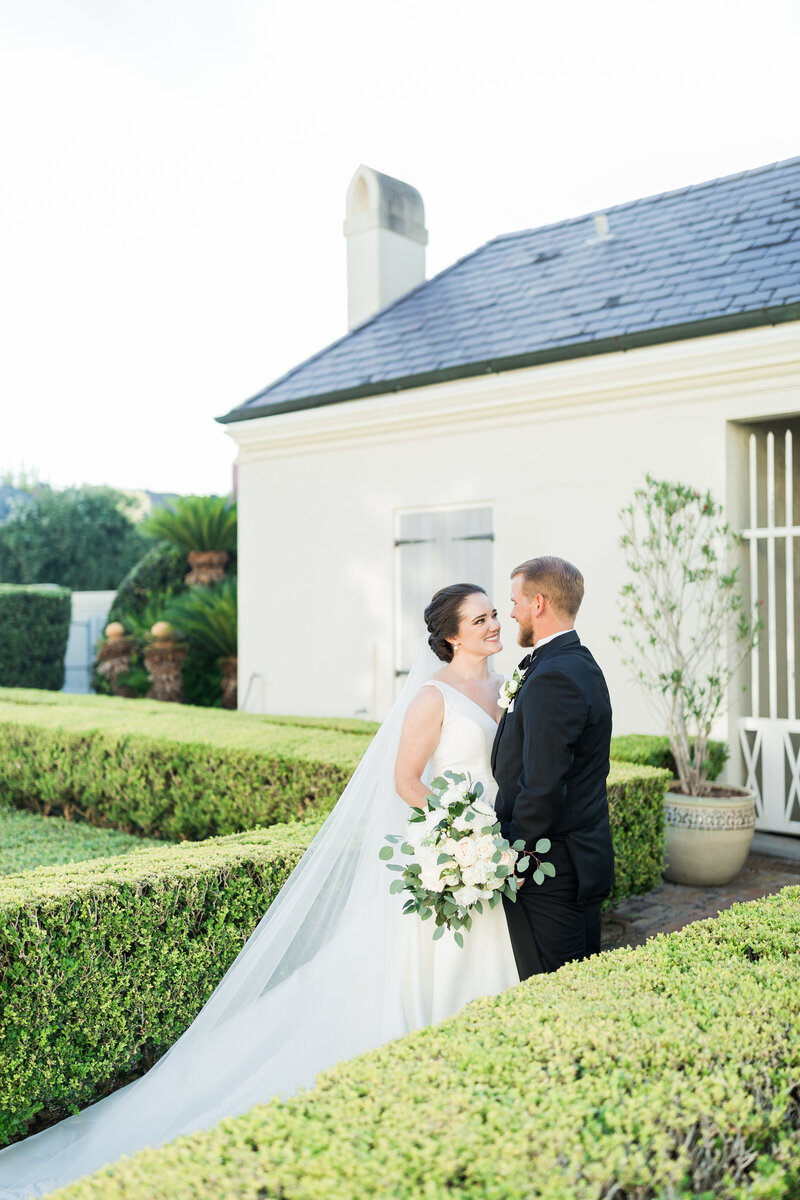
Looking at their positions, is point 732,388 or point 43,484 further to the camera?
A: point 43,484

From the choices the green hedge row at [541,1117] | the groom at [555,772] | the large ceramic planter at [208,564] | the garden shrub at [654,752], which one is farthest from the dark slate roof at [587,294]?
the green hedge row at [541,1117]

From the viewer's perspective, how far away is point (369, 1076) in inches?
82.7

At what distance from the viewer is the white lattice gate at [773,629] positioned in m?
7.85

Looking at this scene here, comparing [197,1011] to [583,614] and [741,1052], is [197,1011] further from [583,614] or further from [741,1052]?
[583,614]

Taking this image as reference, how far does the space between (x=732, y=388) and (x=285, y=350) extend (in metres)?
26.1

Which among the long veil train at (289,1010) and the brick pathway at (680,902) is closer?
the long veil train at (289,1010)

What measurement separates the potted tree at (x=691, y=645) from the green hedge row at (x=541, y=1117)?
433 cm

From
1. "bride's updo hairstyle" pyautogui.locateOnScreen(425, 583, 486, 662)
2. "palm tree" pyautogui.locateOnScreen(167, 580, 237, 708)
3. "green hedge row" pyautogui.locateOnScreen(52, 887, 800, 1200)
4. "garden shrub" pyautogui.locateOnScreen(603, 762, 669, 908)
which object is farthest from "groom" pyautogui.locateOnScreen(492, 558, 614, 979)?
"palm tree" pyautogui.locateOnScreen(167, 580, 237, 708)

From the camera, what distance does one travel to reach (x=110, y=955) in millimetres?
3830

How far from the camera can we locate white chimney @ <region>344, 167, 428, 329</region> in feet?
40.5

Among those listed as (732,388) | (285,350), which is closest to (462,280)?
(732,388)

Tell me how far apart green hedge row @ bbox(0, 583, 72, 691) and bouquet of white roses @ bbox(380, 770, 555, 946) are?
1580 centimetres

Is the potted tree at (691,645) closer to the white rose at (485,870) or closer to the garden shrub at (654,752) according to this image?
the garden shrub at (654,752)

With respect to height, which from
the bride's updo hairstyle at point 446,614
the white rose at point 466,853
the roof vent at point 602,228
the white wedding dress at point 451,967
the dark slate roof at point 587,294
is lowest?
the white wedding dress at point 451,967
